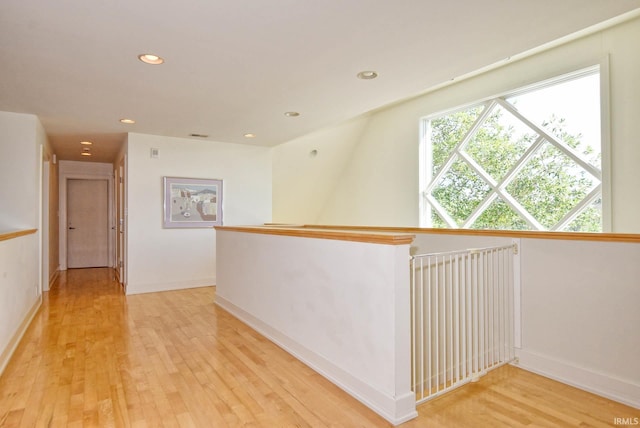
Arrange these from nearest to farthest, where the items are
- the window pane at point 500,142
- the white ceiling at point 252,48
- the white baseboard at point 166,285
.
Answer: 1. the white ceiling at point 252,48
2. the window pane at point 500,142
3. the white baseboard at point 166,285

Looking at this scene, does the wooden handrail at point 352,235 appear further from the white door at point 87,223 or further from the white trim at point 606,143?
→ the white door at point 87,223

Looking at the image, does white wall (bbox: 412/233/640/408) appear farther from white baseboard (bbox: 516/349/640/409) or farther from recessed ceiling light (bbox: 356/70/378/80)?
recessed ceiling light (bbox: 356/70/378/80)

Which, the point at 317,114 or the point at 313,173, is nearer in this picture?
the point at 317,114

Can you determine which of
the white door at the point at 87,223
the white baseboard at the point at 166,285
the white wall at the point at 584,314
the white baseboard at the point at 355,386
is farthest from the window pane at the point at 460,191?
the white door at the point at 87,223

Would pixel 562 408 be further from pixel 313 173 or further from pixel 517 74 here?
pixel 313 173

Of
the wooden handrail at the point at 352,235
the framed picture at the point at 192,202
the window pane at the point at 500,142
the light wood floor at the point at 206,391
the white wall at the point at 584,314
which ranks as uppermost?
the window pane at the point at 500,142

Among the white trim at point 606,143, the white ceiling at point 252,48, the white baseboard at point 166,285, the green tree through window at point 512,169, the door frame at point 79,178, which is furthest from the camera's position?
the door frame at point 79,178

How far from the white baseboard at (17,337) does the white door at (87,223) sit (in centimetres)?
377

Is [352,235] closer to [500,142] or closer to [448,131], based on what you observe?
[500,142]

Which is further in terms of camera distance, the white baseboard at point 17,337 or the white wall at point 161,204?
the white wall at point 161,204

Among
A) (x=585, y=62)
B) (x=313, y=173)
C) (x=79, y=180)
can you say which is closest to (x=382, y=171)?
(x=313, y=173)

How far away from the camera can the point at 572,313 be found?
2.33m

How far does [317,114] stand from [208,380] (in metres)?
2.96

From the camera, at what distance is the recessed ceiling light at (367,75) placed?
9.74 ft
